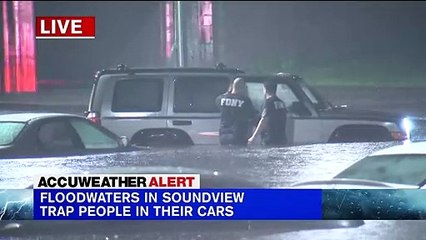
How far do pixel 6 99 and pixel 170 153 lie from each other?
90 cm

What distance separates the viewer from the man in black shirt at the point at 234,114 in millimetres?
3199

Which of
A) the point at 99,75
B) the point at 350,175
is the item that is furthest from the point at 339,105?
the point at 99,75

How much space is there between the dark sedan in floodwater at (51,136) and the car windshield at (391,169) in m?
1.18

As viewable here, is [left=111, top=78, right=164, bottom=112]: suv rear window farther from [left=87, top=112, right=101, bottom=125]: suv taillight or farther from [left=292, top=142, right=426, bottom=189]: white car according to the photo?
[left=292, top=142, right=426, bottom=189]: white car

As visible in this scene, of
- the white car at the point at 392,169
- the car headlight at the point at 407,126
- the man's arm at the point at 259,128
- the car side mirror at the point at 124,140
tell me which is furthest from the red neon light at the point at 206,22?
the car headlight at the point at 407,126

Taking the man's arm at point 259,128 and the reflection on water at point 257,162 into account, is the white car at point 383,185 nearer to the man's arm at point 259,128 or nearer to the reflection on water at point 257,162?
the reflection on water at point 257,162

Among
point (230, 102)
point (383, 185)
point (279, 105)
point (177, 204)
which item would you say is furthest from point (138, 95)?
point (383, 185)

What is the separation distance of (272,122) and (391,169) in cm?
64

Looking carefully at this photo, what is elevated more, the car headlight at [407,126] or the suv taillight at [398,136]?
the car headlight at [407,126]

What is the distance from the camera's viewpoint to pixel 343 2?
130 inches

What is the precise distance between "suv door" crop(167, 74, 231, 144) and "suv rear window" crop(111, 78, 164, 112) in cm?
8

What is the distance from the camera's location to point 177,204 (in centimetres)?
328

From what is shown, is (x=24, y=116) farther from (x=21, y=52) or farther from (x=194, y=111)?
(x=194, y=111)

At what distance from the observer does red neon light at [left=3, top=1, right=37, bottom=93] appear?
3.27 metres
